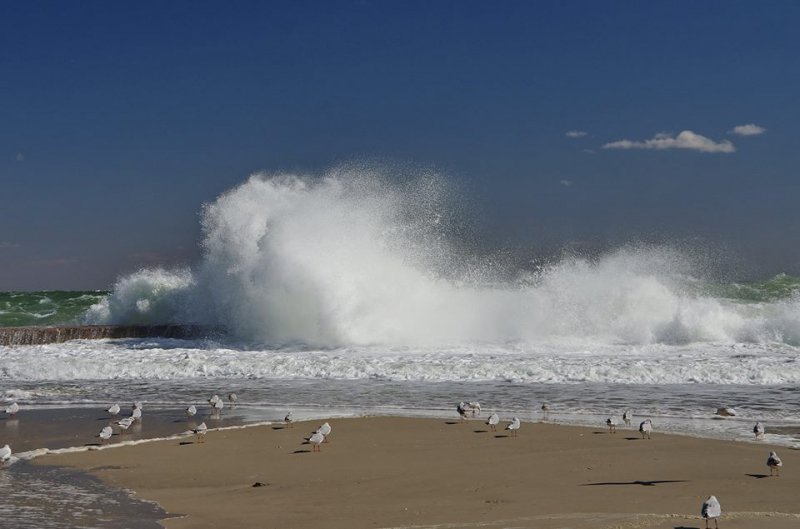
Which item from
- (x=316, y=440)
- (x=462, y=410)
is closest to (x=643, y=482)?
(x=316, y=440)

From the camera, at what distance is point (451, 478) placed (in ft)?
27.5

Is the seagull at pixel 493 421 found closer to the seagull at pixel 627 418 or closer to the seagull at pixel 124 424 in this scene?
the seagull at pixel 627 418

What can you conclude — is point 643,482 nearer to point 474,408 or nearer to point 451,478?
point 451,478

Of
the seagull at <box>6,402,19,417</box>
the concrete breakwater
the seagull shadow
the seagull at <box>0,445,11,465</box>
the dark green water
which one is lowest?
the seagull at <box>0,445,11,465</box>

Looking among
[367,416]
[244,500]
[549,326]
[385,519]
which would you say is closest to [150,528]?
[244,500]

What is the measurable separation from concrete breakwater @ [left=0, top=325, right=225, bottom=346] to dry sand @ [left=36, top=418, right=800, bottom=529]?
14.7 metres

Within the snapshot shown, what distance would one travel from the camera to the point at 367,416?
12.3 meters

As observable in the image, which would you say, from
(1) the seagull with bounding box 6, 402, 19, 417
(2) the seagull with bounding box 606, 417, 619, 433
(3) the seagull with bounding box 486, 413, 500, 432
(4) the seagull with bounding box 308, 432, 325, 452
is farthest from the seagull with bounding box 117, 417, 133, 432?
(2) the seagull with bounding box 606, 417, 619, 433

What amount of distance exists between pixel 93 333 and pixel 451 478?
1911 centimetres

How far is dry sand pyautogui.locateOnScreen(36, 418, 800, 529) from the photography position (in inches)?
268

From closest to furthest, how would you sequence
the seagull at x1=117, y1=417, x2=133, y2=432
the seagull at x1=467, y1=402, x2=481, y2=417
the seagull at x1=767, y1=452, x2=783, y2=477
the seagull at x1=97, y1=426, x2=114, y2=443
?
the seagull at x1=767, y1=452, x2=783, y2=477 → the seagull at x1=97, y1=426, x2=114, y2=443 → the seagull at x1=117, y1=417, x2=133, y2=432 → the seagull at x1=467, y1=402, x2=481, y2=417

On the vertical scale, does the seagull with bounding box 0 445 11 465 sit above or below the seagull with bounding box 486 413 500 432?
below

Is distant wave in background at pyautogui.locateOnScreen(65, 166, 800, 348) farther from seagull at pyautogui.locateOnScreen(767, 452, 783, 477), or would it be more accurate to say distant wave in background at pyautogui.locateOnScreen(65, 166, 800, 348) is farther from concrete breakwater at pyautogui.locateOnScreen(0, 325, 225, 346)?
seagull at pyautogui.locateOnScreen(767, 452, 783, 477)

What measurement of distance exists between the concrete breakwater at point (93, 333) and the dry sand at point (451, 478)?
14.7 metres
